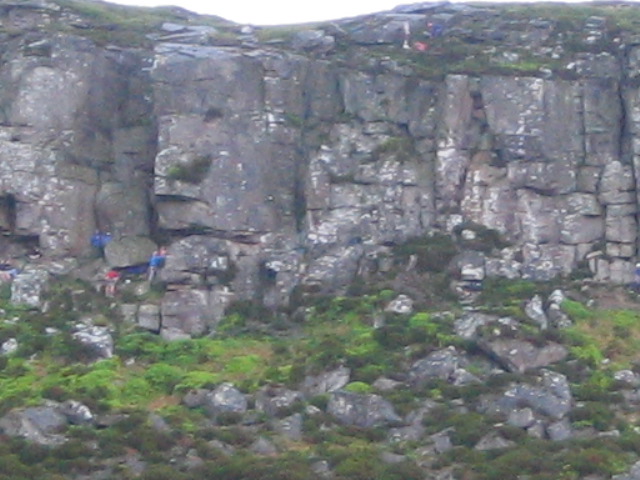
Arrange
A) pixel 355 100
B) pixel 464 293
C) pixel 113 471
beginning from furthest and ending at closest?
pixel 355 100 → pixel 464 293 → pixel 113 471

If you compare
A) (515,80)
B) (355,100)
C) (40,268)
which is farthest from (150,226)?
(515,80)

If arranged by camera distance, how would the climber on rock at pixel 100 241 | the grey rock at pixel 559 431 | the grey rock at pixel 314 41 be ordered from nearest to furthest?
1. the grey rock at pixel 559 431
2. the climber on rock at pixel 100 241
3. the grey rock at pixel 314 41

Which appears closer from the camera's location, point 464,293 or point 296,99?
point 464,293

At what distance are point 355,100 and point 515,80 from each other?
494 centimetres

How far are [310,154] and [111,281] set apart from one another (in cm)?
731

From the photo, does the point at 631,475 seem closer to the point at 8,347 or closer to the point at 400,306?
the point at 400,306

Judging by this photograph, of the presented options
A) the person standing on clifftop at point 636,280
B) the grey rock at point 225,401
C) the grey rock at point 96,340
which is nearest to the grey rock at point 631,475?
the grey rock at point 225,401

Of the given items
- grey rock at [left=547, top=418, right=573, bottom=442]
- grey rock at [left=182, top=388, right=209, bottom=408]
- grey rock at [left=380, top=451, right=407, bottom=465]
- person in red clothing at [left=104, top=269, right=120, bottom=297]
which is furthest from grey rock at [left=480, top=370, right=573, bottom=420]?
person in red clothing at [left=104, top=269, right=120, bottom=297]

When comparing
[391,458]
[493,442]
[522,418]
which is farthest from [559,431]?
[391,458]

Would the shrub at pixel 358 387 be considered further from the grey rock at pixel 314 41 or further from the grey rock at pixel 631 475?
the grey rock at pixel 314 41

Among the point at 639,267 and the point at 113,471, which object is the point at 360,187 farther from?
the point at 113,471

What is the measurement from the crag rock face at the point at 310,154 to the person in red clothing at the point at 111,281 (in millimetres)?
652

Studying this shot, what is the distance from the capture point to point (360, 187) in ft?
195

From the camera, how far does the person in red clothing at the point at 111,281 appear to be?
57.4 meters
